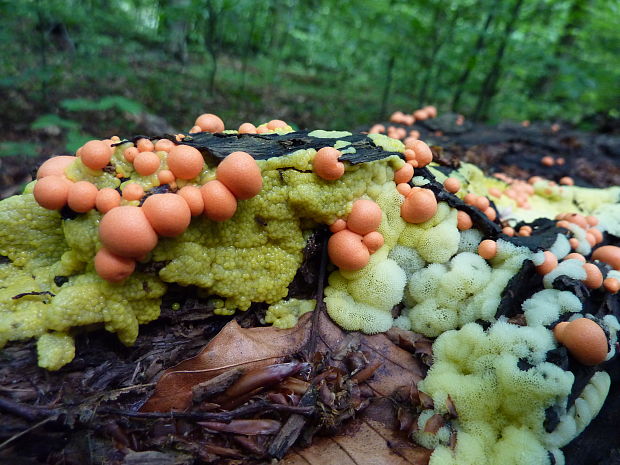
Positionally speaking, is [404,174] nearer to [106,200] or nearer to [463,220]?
[463,220]

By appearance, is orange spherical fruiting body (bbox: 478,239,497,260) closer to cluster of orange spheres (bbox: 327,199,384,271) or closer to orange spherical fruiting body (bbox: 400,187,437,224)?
orange spherical fruiting body (bbox: 400,187,437,224)

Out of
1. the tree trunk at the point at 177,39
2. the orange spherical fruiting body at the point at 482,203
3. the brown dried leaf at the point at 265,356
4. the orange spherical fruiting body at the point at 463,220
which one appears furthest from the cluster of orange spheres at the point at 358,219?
the tree trunk at the point at 177,39

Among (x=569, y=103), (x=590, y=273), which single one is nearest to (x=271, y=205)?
(x=590, y=273)

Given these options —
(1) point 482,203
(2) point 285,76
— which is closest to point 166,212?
(1) point 482,203

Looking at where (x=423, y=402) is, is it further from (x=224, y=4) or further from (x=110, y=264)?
(x=224, y=4)

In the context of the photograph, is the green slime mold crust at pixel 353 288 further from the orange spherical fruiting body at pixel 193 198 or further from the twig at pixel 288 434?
the twig at pixel 288 434

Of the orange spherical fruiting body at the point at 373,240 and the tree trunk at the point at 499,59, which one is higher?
the tree trunk at the point at 499,59

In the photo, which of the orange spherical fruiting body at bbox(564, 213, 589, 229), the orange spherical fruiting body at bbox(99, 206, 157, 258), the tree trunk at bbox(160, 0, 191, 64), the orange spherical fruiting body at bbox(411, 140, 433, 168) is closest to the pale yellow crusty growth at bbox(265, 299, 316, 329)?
the orange spherical fruiting body at bbox(99, 206, 157, 258)
